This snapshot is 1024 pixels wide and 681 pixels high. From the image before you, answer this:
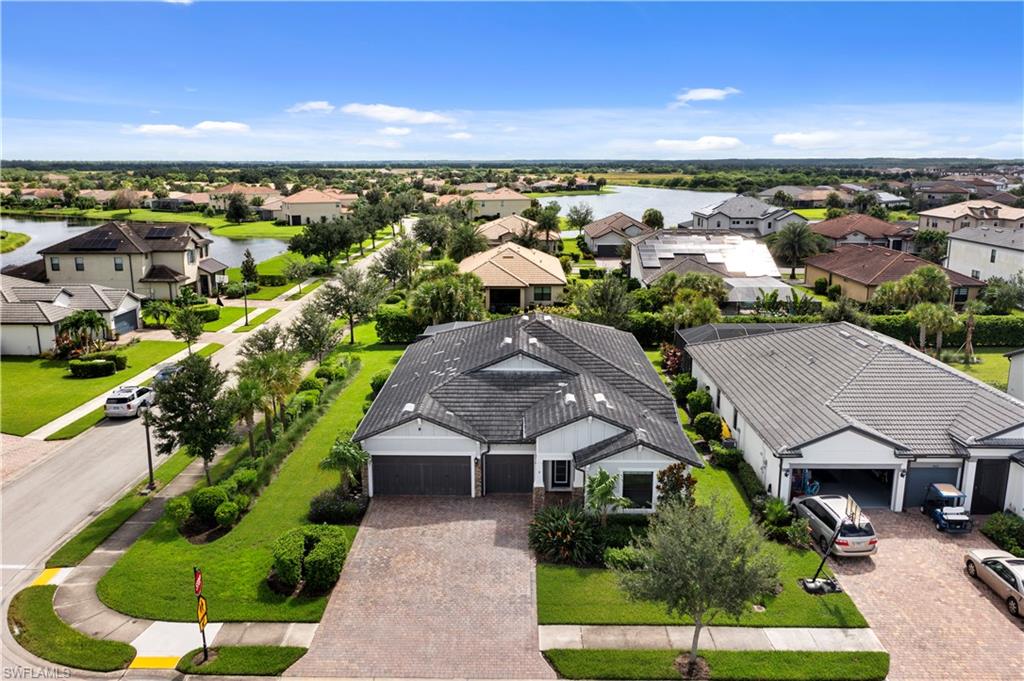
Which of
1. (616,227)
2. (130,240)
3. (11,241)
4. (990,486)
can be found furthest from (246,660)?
(11,241)

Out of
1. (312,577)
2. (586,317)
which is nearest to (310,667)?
(312,577)

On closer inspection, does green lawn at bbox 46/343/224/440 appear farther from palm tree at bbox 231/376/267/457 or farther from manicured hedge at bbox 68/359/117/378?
palm tree at bbox 231/376/267/457

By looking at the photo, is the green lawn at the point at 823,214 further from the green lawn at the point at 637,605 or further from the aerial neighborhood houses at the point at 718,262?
the green lawn at the point at 637,605

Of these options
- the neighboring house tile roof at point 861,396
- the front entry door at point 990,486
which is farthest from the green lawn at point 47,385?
the front entry door at point 990,486

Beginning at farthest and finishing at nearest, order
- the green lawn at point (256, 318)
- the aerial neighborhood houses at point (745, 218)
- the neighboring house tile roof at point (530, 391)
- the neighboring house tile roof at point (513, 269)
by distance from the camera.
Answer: the aerial neighborhood houses at point (745, 218), the neighboring house tile roof at point (513, 269), the green lawn at point (256, 318), the neighboring house tile roof at point (530, 391)

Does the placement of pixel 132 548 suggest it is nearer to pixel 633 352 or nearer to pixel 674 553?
pixel 674 553

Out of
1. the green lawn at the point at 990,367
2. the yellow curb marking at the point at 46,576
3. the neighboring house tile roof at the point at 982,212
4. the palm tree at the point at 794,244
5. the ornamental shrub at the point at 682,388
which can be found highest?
the neighboring house tile roof at the point at 982,212

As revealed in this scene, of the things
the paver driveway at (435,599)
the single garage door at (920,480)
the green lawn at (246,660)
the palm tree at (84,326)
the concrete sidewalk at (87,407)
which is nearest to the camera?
the green lawn at (246,660)
